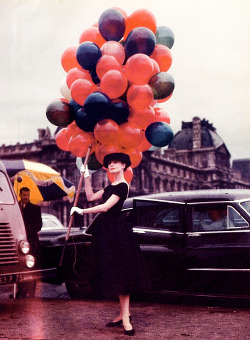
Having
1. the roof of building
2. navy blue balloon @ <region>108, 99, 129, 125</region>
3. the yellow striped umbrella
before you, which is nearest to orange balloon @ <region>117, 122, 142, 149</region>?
navy blue balloon @ <region>108, 99, 129, 125</region>

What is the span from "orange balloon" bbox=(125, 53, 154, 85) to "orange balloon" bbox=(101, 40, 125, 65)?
0.17m

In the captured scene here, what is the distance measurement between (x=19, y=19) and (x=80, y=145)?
478 cm

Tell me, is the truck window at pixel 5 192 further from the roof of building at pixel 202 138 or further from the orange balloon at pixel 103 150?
the roof of building at pixel 202 138

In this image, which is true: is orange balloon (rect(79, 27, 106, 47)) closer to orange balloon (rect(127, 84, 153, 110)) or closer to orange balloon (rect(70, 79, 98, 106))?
orange balloon (rect(70, 79, 98, 106))

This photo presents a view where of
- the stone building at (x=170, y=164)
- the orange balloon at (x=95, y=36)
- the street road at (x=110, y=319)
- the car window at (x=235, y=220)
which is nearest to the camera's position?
the street road at (x=110, y=319)

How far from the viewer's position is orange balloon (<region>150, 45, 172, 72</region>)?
584 centimetres

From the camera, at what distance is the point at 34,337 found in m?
4.77

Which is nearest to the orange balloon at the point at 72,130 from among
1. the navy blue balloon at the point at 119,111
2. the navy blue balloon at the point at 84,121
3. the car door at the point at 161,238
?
the navy blue balloon at the point at 84,121

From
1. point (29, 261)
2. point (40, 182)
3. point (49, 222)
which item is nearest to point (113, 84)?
point (29, 261)

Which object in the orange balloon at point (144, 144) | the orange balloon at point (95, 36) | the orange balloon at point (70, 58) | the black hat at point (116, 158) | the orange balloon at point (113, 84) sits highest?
the orange balloon at point (95, 36)

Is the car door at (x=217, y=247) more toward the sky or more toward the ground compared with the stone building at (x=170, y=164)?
more toward the ground

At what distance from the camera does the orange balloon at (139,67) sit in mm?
5316

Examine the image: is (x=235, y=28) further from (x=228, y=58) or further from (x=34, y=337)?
(x=34, y=337)

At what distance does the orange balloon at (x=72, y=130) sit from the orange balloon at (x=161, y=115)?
3.29 feet
